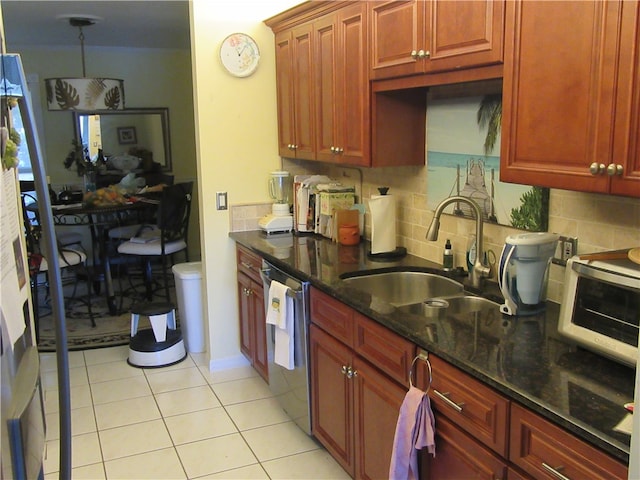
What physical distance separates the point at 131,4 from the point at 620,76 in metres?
4.00

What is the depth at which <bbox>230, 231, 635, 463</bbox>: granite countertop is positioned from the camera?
A: 1.41 metres

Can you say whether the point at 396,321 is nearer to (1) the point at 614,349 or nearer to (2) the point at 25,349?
(1) the point at 614,349

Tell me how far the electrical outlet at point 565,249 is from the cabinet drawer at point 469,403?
679 millimetres

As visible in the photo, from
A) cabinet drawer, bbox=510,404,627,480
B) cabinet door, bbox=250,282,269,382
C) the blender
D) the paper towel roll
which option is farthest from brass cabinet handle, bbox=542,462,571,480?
the blender

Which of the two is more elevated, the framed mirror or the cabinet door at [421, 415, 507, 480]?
the framed mirror

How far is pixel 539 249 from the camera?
2051mm

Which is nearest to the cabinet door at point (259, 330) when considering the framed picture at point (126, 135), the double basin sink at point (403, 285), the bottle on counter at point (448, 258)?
the double basin sink at point (403, 285)

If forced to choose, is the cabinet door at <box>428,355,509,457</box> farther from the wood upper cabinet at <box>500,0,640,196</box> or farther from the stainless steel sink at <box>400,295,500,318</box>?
the wood upper cabinet at <box>500,0,640,196</box>

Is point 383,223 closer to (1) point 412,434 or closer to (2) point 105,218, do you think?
(1) point 412,434

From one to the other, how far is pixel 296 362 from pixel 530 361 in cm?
→ 147

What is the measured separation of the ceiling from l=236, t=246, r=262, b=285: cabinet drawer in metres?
2.10

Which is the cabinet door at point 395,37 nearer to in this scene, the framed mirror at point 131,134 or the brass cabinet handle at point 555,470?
the brass cabinet handle at point 555,470

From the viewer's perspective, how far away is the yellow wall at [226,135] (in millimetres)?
3668

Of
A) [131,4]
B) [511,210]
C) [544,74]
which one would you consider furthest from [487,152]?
[131,4]
